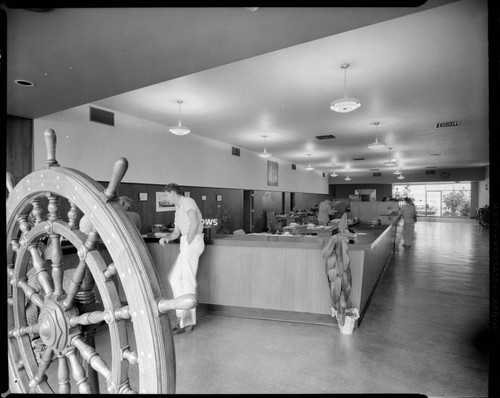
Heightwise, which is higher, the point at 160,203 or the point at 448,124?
the point at 448,124

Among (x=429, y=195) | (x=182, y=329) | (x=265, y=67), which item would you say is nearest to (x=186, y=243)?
(x=182, y=329)

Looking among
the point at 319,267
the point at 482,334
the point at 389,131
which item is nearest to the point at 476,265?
the point at 389,131

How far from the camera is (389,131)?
7.88 meters

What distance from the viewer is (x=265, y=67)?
4.18 meters

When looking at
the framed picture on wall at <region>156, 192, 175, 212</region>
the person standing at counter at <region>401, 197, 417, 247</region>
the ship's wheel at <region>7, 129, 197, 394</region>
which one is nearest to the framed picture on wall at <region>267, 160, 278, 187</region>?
the person standing at counter at <region>401, 197, 417, 247</region>

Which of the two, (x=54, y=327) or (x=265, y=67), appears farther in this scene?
(x=265, y=67)

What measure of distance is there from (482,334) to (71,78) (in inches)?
186

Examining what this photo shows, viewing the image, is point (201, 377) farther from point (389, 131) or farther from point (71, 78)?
point (389, 131)

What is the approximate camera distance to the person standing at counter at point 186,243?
3.55 metres

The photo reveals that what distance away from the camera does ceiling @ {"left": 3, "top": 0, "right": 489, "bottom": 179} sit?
185 centimetres

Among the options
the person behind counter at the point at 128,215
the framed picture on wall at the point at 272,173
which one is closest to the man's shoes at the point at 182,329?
the person behind counter at the point at 128,215

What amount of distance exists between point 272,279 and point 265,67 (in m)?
2.82

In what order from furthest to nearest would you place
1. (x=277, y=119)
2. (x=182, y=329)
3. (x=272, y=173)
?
(x=272, y=173)
(x=277, y=119)
(x=182, y=329)

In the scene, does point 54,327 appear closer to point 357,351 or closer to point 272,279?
point 357,351
